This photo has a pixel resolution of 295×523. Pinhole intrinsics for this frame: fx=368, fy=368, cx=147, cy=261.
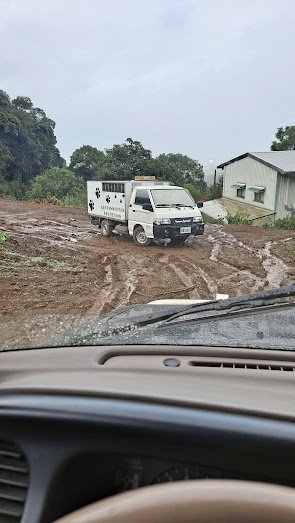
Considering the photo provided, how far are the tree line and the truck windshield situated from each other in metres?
0.28

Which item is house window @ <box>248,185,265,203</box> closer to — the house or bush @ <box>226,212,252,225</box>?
the house

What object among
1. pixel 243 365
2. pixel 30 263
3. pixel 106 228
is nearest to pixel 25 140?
pixel 106 228

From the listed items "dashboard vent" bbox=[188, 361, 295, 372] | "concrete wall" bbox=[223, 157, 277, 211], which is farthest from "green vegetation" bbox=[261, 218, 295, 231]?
"dashboard vent" bbox=[188, 361, 295, 372]

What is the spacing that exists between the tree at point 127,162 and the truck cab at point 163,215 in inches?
19.9

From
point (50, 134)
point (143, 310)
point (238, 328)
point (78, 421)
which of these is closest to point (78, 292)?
point (143, 310)

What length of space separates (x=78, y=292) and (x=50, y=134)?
100.0ft

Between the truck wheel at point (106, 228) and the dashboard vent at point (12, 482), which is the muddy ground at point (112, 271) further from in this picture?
the dashboard vent at point (12, 482)

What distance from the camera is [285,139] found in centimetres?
2562

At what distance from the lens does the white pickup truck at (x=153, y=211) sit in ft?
30.3

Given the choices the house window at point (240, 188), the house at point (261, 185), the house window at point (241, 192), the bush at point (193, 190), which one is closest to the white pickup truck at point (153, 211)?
the bush at point (193, 190)

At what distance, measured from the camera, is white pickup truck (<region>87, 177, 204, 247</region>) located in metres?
9.23

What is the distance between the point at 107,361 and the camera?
142cm

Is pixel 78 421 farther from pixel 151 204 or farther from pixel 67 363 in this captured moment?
pixel 151 204

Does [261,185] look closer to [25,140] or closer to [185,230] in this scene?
[185,230]
